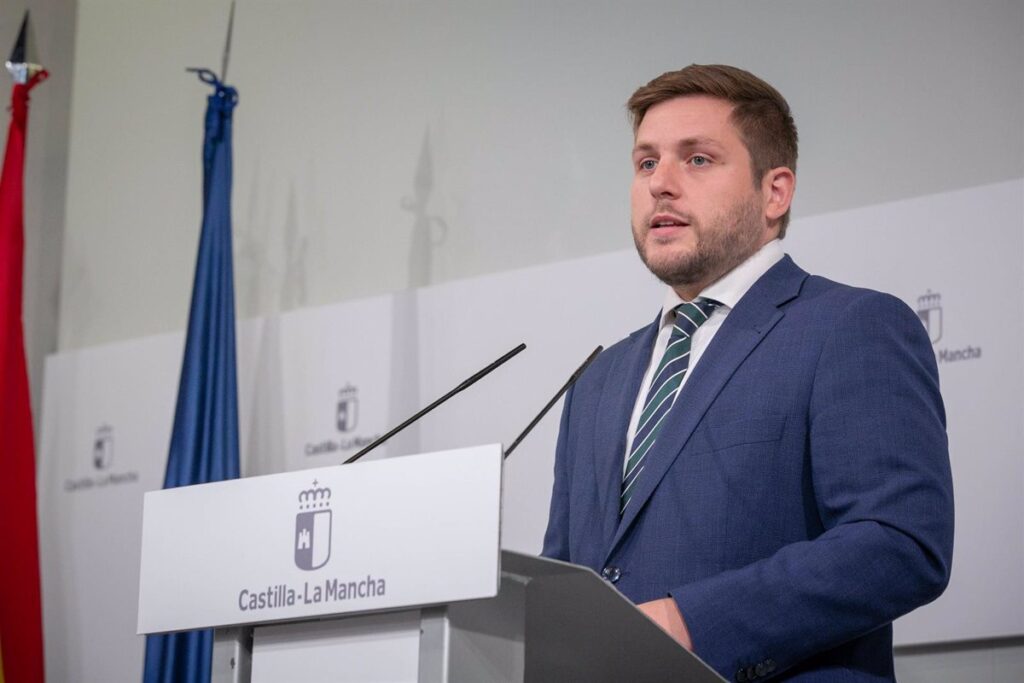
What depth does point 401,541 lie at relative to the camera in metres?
1.78

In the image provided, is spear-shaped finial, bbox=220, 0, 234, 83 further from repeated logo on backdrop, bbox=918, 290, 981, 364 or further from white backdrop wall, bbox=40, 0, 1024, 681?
repeated logo on backdrop, bbox=918, 290, 981, 364

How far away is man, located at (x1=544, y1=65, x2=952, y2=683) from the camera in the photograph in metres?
2.04

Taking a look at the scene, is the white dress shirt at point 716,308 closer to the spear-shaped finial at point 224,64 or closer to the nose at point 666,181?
the nose at point 666,181

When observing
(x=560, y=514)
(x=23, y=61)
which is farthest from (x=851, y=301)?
(x=23, y=61)

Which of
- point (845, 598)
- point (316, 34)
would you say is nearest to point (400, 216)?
point (316, 34)

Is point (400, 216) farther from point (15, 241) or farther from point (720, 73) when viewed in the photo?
point (720, 73)

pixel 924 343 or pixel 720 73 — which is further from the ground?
pixel 720 73

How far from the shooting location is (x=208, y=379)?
452 centimetres

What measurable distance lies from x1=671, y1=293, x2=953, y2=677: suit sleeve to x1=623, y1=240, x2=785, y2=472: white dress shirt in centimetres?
38

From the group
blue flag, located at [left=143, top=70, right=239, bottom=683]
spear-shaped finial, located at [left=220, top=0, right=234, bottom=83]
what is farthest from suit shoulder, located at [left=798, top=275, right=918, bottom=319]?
spear-shaped finial, located at [left=220, top=0, right=234, bottom=83]

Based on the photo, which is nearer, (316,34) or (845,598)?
(845,598)

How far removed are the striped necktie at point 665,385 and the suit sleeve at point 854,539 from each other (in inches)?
12.9

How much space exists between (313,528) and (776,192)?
4.54ft

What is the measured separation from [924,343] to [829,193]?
53.1 inches
